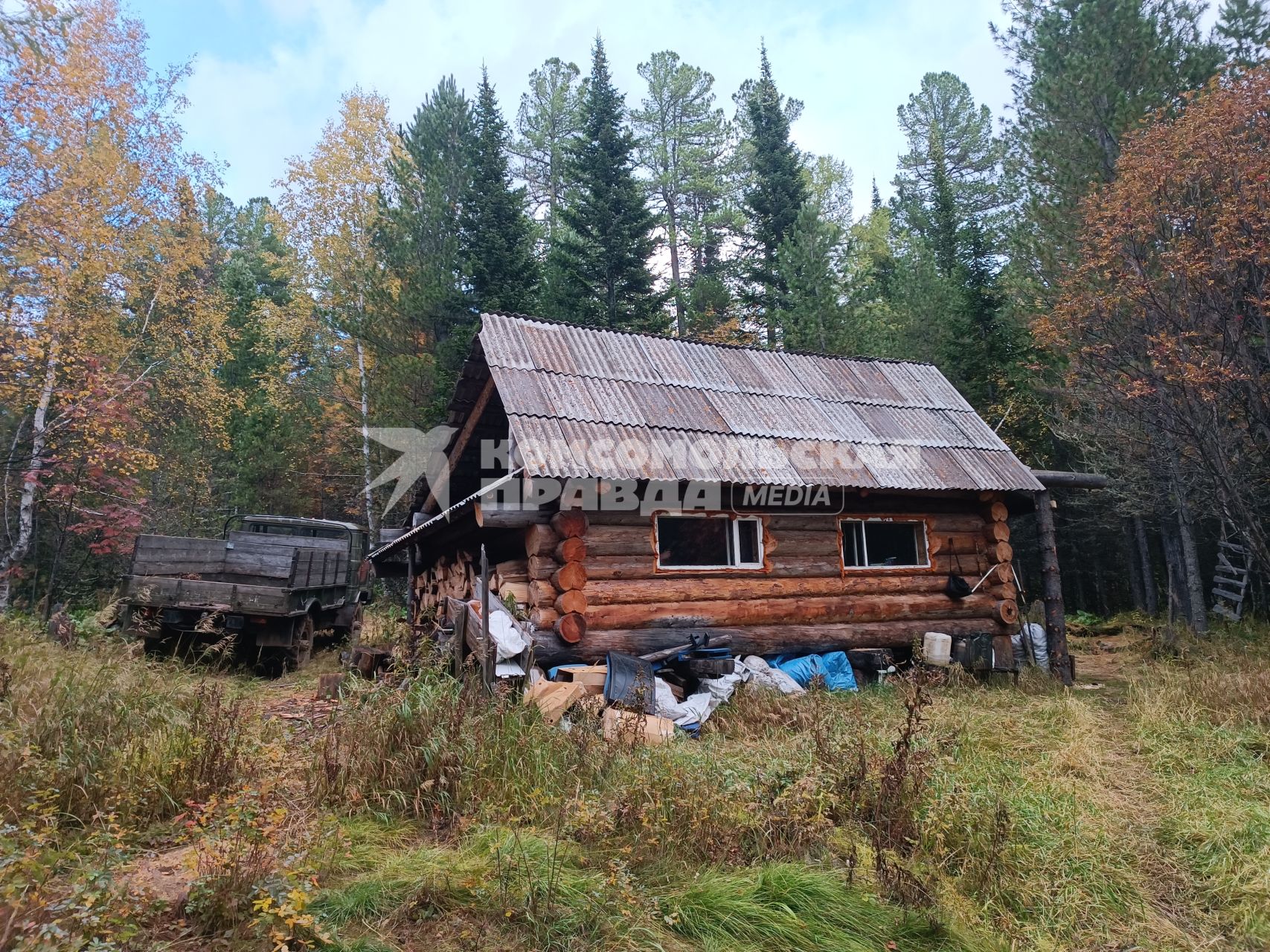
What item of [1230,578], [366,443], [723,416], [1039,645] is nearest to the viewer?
[723,416]

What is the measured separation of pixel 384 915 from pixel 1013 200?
21.4 meters

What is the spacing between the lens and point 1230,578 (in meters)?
18.3

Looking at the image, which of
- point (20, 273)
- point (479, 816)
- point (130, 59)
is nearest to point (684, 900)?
point (479, 816)

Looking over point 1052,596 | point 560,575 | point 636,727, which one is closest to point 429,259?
point 560,575

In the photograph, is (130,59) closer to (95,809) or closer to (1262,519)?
(95,809)

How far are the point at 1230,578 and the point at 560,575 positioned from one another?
749 inches

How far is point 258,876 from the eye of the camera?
3.22m

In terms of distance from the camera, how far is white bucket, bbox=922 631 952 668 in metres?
10.1

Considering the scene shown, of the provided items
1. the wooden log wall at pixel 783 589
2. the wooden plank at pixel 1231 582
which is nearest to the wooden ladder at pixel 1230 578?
the wooden plank at pixel 1231 582

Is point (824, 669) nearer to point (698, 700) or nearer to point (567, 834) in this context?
point (698, 700)

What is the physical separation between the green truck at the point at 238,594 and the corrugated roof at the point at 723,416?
481 cm

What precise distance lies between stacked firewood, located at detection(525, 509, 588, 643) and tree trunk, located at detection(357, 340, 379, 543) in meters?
14.1

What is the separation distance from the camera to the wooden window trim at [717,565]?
30.3 ft

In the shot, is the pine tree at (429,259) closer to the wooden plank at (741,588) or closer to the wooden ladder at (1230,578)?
the wooden plank at (741,588)
